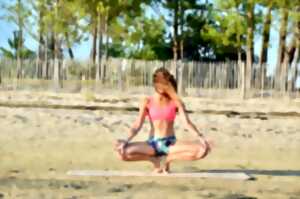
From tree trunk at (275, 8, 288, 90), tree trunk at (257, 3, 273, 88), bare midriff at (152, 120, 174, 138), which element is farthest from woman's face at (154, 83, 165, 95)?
tree trunk at (275, 8, 288, 90)

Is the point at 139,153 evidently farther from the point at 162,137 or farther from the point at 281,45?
the point at 281,45

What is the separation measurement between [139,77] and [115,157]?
2433 centimetres

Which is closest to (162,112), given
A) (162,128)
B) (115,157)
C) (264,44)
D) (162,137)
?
(162,128)

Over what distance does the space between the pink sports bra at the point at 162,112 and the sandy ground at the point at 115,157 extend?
795mm

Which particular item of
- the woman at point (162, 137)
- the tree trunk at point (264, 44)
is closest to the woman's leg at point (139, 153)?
the woman at point (162, 137)

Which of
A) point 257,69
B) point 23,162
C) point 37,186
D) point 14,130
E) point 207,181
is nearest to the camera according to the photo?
point 37,186

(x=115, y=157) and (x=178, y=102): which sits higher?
(x=178, y=102)

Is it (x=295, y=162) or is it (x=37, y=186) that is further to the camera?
(x=295, y=162)

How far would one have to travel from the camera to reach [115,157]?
38.9 ft

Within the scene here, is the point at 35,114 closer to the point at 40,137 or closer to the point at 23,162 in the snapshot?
the point at 40,137

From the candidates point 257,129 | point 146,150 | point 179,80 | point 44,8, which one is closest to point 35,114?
point 257,129

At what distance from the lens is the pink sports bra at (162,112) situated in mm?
9297

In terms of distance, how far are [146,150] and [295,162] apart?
11.5ft

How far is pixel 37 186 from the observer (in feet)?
26.4
